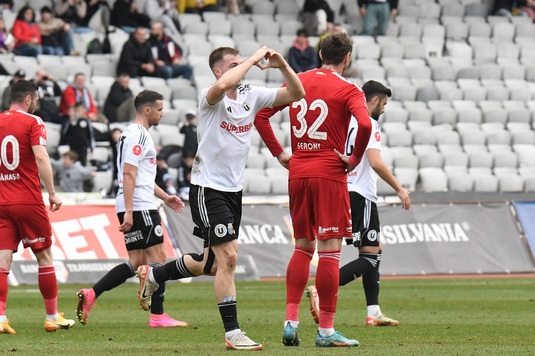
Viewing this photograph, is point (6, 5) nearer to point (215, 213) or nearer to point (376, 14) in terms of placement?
point (376, 14)

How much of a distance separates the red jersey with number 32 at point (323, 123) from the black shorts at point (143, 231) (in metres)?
2.86

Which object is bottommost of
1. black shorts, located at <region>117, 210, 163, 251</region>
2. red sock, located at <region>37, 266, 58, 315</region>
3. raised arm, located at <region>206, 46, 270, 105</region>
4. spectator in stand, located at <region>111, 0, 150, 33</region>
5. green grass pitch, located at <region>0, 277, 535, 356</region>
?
green grass pitch, located at <region>0, 277, 535, 356</region>

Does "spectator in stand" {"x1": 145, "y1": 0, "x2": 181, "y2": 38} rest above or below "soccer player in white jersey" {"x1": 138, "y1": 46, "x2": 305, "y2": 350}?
above

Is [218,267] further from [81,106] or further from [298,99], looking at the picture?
[81,106]

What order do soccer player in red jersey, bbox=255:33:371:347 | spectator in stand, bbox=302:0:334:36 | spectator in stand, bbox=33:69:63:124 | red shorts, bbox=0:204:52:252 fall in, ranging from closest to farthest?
1. soccer player in red jersey, bbox=255:33:371:347
2. red shorts, bbox=0:204:52:252
3. spectator in stand, bbox=33:69:63:124
4. spectator in stand, bbox=302:0:334:36

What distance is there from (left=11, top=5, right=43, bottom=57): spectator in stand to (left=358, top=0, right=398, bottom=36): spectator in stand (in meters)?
8.32

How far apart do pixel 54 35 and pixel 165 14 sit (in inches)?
109

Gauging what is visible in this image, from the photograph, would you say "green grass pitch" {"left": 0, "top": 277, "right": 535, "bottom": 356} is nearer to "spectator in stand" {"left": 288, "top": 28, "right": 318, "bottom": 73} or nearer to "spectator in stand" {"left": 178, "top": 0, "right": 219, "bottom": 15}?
"spectator in stand" {"left": 288, "top": 28, "right": 318, "bottom": 73}

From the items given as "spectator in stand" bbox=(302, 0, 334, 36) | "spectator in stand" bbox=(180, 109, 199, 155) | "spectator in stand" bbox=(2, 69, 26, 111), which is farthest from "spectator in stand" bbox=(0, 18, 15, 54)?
"spectator in stand" bbox=(302, 0, 334, 36)

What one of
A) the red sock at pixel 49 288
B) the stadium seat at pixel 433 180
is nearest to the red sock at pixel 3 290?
the red sock at pixel 49 288

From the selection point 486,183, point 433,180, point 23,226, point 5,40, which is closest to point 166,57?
point 5,40

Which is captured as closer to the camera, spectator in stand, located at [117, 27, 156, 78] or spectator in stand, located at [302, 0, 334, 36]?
spectator in stand, located at [117, 27, 156, 78]

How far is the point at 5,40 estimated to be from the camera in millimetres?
25047

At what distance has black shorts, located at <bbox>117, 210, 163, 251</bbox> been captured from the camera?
11836mm
